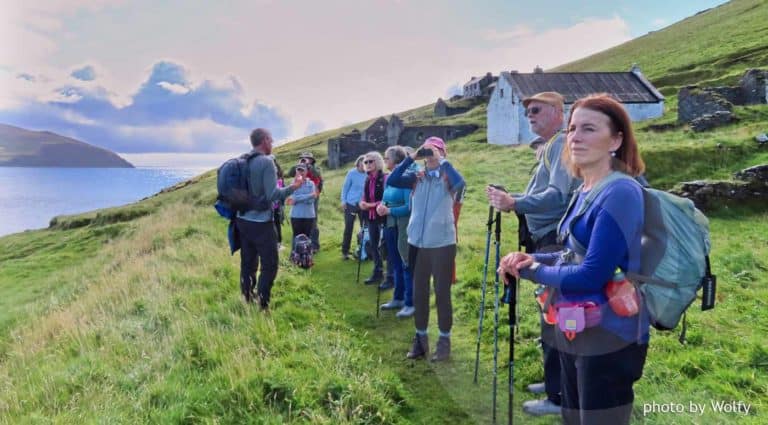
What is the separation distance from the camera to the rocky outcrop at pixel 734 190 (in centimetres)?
1269

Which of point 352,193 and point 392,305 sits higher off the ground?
point 352,193

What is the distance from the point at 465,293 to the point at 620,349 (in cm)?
562

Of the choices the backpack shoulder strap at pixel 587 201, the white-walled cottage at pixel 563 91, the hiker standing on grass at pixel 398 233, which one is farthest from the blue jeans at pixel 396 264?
the white-walled cottage at pixel 563 91

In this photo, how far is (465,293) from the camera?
8.38 m

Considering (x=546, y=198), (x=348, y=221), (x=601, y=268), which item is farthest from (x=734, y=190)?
(x=601, y=268)

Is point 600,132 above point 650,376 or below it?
above

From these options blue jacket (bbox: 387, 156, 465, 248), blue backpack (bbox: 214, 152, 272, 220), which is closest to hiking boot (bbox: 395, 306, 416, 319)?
blue jacket (bbox: 387, 156, 465, 248)

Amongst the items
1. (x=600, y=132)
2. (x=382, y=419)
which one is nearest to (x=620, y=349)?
(x=600, y=132)

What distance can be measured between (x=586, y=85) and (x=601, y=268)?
48.0 metres

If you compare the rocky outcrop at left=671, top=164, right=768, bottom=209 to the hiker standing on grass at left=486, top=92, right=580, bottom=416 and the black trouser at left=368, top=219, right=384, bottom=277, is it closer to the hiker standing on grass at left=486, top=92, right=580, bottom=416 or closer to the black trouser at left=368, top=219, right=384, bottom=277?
the black trouser at left=368, top=219, right=384, bottom=277

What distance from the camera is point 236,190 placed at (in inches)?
266

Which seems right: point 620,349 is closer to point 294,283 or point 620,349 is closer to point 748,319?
point 748,319

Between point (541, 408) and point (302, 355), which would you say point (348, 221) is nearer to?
point (302, 355)

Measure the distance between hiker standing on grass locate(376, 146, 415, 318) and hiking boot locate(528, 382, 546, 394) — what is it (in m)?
2.56
